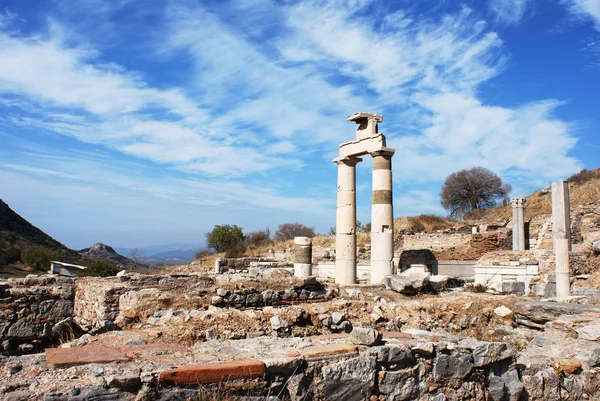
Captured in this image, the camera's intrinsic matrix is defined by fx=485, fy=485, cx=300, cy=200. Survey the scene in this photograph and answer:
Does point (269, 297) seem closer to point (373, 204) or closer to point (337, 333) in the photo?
point (337, 333)

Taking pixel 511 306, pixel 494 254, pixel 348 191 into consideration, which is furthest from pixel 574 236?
pixel 511 306

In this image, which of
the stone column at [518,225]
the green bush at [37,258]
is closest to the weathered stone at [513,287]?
the stone column at [518,225]

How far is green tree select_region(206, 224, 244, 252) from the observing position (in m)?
44.0

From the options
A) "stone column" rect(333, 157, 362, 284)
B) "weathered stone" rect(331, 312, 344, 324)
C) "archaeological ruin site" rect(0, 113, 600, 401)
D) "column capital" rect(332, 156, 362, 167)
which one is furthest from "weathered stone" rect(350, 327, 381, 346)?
"column capital" rect(332, 156, 362, 167)

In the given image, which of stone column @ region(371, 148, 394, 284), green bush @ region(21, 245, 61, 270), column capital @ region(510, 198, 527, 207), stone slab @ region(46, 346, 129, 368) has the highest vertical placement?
column capital @ region(510, 198, 527, 207)

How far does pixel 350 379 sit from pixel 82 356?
2180mm

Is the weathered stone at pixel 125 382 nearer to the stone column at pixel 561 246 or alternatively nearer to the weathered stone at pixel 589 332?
the weathered stone at pixel 589 332

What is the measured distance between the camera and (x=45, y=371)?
3506mm

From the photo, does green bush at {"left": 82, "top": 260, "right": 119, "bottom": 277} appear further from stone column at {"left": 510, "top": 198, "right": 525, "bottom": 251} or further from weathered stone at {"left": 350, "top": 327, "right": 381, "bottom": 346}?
weathered stone at {"left": 350, "top": 327, "right": 381, "bottom": 346}

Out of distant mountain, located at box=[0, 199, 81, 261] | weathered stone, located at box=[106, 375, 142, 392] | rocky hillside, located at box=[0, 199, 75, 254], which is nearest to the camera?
weathered stone, located at box=[106, 375, 142, 392]

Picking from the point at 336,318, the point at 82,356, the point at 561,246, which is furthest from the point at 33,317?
the point at 561,246

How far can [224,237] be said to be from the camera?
44.2m

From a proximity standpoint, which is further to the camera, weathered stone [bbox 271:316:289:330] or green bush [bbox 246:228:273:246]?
green bush [bbox 246:228:273:246]

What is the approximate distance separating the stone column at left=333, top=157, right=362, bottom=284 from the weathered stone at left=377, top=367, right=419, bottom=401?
12.4m
